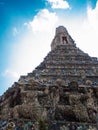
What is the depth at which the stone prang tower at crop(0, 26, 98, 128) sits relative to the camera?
11.8 meters

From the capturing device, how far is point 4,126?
11.1 meters

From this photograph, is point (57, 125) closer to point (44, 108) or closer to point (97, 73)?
point (44, 108)

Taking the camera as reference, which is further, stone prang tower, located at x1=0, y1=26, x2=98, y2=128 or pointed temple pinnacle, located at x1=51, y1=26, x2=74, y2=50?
pointed temple pinnacle, located at x1=51, y1=26, x2=74, y2=50

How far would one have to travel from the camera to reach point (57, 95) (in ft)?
43.9

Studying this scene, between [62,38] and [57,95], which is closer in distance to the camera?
[57,95]

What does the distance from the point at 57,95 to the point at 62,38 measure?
14.9 m

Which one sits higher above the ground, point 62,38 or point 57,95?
point 62,38

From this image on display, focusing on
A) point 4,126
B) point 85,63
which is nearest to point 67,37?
point 85,63

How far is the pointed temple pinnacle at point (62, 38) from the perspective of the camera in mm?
26375

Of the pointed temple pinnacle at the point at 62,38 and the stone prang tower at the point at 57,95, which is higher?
the pointed temple pinnacle at the point at 62,38

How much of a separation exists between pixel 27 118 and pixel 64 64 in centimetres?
791

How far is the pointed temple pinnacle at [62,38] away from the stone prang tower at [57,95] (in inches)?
298

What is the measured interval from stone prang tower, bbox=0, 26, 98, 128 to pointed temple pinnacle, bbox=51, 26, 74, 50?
756 cm

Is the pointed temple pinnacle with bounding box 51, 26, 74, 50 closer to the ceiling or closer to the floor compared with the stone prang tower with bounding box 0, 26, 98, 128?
closer to the ceiling
